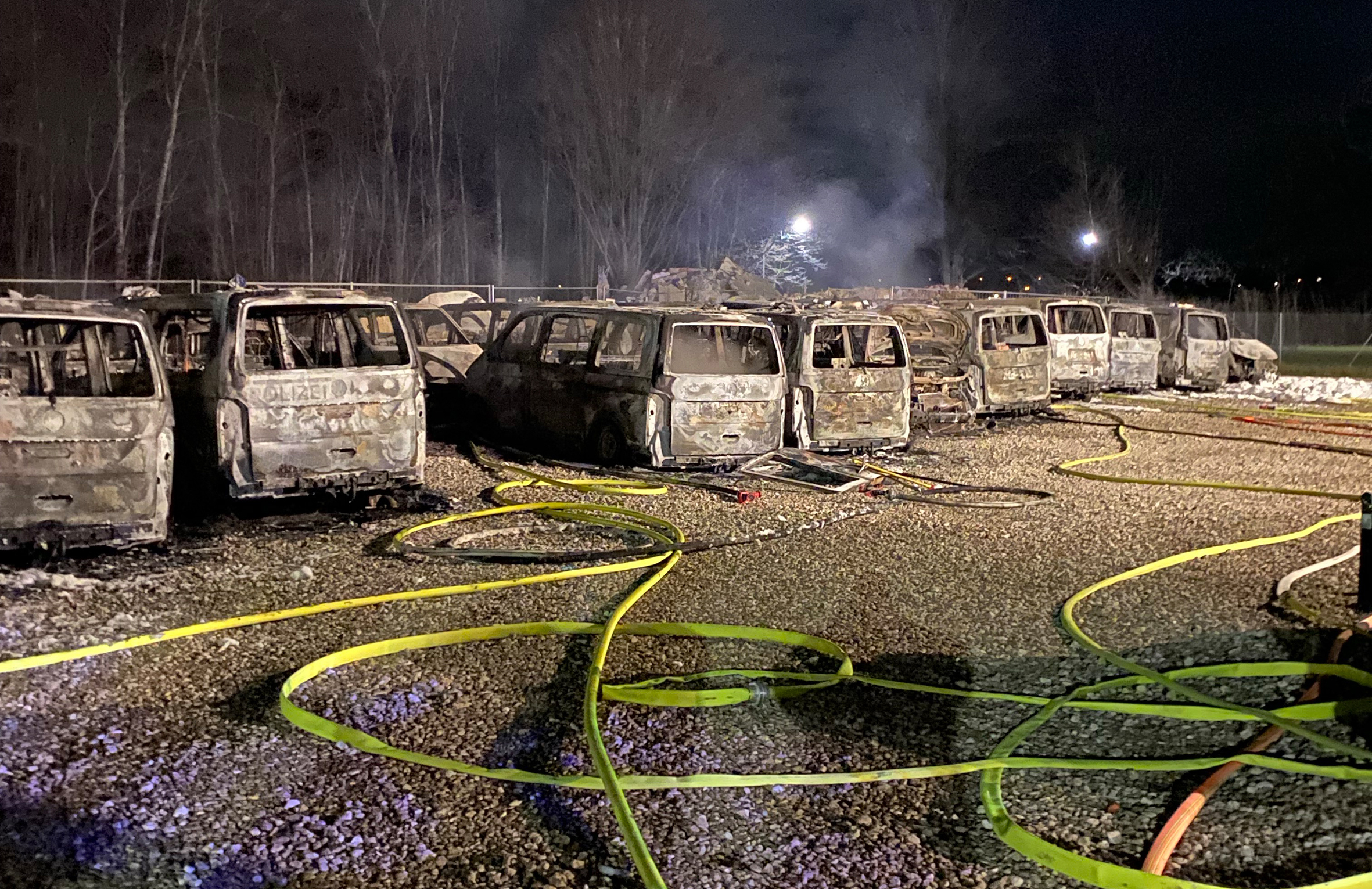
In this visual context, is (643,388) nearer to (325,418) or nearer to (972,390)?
(325,418)

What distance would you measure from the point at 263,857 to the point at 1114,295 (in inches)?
1768

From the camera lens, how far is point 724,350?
1182cm

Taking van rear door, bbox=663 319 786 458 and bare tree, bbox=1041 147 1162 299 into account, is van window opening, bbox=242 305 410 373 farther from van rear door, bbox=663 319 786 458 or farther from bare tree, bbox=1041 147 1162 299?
bare tree, bbox=1041 147 1162 299

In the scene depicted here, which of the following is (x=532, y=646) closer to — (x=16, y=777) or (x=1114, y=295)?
(x=16, y=777)

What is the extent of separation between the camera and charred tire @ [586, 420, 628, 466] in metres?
10.3

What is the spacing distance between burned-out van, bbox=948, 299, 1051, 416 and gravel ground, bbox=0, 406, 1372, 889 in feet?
19.9

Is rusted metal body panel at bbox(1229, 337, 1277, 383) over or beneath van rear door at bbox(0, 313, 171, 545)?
over

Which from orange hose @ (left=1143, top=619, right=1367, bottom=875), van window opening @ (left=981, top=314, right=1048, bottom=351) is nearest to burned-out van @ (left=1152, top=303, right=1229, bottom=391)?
van window opening @ (left=981, top=314, right=1048, bottom=351)

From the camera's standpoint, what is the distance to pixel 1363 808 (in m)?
3.89

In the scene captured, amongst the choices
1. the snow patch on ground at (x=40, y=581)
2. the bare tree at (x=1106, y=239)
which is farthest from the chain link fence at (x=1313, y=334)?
the snow patch on ground at (x=40, y=581)

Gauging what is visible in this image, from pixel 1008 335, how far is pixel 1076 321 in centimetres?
249

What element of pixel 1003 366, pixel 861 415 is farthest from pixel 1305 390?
pixel 861 415

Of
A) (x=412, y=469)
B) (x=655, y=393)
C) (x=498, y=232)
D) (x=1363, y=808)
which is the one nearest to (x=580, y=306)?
(x=655, y=393)

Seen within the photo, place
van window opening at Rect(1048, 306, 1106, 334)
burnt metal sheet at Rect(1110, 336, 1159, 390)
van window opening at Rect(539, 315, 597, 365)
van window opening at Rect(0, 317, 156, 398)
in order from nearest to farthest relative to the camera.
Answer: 1. van window opening at Rect(0, 317, 156, 398)
2. van window opening at Rect(539, 315, 597, 365)
3. van window opening at Rect(1048, 306, 1106, 334)
4. burnt metal sheet at Rect(1110, 336, 1159, 390)
